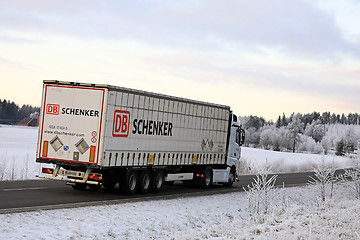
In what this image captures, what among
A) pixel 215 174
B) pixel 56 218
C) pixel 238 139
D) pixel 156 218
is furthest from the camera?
pixel 238 139

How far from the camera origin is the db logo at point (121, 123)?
17297mm

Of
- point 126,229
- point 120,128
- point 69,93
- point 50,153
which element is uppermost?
point 69,93

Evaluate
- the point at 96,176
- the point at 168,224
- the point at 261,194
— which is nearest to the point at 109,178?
the point at 96,176

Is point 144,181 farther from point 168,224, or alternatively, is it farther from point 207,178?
point 168,224

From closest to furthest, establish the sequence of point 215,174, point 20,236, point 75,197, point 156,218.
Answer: point 20,236
point 156,218
point 75,197
point 215,174

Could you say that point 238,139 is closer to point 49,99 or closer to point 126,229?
point 49,99

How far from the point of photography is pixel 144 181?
764 inches

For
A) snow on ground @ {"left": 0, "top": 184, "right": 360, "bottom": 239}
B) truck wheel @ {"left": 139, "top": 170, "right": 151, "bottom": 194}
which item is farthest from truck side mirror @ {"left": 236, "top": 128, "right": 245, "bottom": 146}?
snow on ground @ {"left": 0, "top": 184, "right": 360, "bottom": 239}

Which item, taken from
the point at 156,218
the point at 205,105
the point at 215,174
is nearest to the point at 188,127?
the point at 205,105

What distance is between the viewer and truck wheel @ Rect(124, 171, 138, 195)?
18.2m

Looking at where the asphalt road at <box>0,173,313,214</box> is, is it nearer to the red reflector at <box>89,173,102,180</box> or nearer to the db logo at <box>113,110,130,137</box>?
the red reflector at <box>89,173,102,180</box>

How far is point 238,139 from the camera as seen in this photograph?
2591cm

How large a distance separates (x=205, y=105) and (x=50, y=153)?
8025 millimetres

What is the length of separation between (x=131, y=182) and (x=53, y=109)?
12.9 feet
